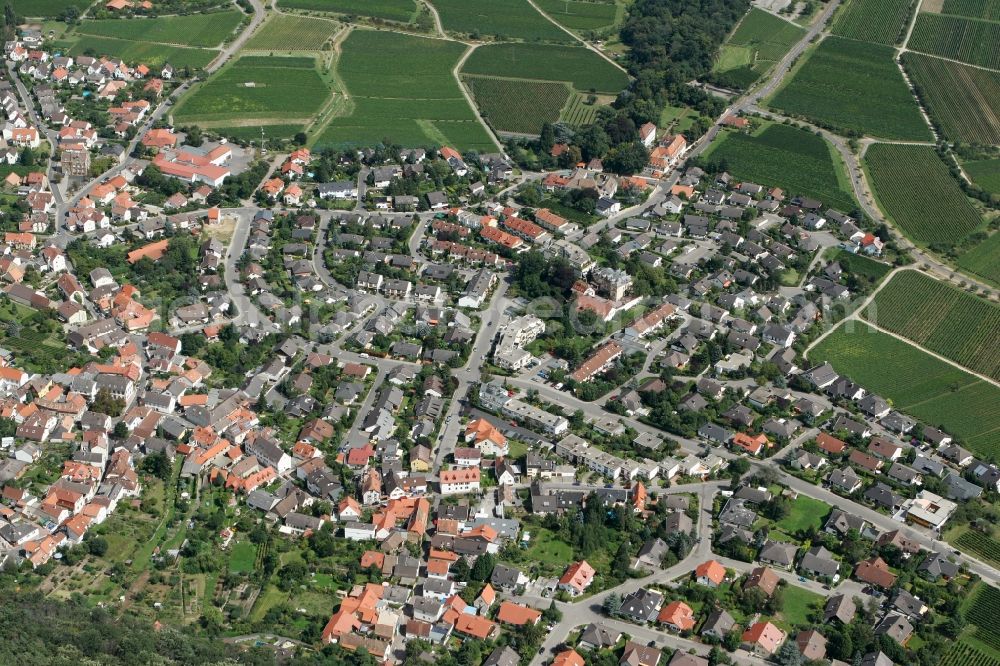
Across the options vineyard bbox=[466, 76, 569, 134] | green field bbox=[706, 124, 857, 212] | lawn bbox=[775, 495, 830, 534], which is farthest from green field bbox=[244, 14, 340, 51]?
lawn bbox=[775, 495, 830, 534]

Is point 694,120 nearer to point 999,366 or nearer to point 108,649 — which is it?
point 999,366

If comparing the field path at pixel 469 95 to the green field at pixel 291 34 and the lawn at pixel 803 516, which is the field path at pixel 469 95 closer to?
the green field at pixel 291 34

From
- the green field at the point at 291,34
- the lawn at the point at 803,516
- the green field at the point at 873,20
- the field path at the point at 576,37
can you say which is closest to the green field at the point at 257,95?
the green field at the point at 291,34

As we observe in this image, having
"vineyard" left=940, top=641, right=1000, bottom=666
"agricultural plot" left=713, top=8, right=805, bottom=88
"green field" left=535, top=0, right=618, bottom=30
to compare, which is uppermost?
"agricultural plot" left=713, top=8, right=805, bottom=88

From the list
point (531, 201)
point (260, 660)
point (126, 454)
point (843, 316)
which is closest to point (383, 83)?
point (531, 201)

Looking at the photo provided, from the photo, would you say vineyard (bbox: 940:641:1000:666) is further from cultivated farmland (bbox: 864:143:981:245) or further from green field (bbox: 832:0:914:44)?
green field (bbox: 832:0:914:44)

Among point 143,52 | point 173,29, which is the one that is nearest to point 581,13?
point 173,29
